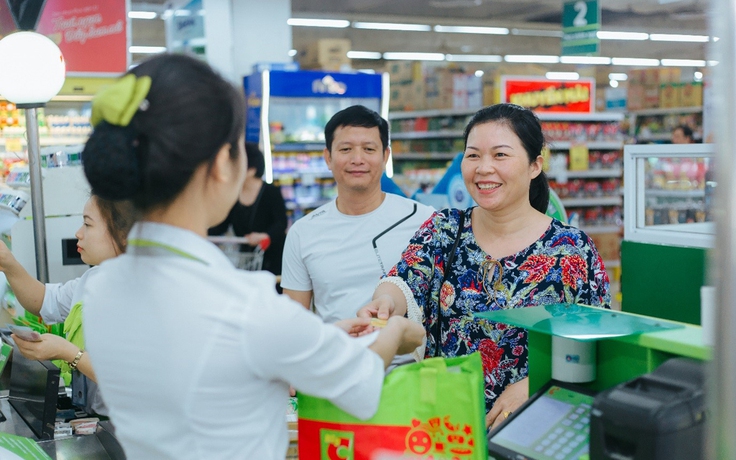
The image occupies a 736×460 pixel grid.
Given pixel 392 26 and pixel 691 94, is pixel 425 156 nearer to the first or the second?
pixel 691 94

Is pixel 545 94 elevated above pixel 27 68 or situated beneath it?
elevated above

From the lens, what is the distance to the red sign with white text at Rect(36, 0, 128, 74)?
22.6 ft

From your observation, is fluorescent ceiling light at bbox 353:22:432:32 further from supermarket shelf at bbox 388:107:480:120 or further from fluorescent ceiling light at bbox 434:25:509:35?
supermarket shelf at bbox 388:107:480:120

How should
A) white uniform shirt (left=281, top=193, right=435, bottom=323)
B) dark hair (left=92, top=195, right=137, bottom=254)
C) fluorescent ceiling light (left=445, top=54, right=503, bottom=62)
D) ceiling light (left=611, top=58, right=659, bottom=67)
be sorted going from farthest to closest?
ceiling light (left=611, top=58, right=659, bottom=67) → fluorescent ceiling light (left=445, top=54, right=503, bottom=62) → white uniform shirt (left=281, top=193, right=435, bottom=323) → dark hair (left=92, top=195, right=137, bottom=254)

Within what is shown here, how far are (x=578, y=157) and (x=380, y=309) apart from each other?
810 centimetres

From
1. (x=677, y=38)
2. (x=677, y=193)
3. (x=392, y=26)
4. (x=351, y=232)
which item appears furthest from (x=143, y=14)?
(x=351, y=232)

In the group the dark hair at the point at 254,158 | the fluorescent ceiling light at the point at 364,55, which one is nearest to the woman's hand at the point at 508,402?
the dark hair at the point at 254,158

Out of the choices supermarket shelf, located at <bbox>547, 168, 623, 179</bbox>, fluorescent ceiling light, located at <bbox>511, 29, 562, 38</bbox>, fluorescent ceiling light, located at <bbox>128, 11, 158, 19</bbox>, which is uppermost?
fluorescent ceiling light, located at <bbox>511, 29, 562, 38</bbox>

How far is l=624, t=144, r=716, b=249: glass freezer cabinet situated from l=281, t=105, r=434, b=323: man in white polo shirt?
34.3 inches

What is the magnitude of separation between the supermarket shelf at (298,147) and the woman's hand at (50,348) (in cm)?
595

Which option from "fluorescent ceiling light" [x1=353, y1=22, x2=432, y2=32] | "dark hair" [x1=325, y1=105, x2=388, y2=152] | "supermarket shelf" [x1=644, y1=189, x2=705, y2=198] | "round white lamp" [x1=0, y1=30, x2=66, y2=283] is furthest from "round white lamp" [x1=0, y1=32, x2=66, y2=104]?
"fluorescent ceiling light" [x1=353, y1=22, x2=432, y2=32]

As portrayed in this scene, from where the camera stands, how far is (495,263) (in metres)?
2.23

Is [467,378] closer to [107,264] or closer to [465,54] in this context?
[107,264]

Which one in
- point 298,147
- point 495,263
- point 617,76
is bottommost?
point 495,263
